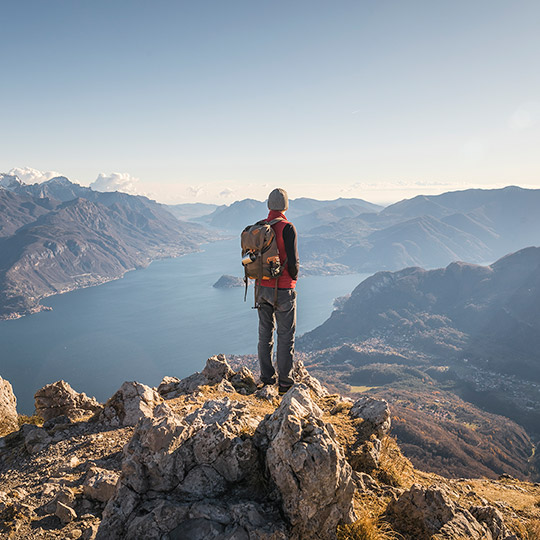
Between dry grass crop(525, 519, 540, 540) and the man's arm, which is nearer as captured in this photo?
dry grass crop(525, 519, 540, 540)

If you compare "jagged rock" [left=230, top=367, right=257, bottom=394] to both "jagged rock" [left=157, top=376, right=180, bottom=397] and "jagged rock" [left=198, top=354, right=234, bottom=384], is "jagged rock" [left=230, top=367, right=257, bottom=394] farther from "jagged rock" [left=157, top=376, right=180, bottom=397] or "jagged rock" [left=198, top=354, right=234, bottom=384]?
"jagged rock" [left=157, top=376, right=180, bottom=397]

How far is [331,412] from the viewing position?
282 inches

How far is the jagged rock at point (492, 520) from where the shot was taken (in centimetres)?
458

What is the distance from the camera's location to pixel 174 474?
3.85 metres

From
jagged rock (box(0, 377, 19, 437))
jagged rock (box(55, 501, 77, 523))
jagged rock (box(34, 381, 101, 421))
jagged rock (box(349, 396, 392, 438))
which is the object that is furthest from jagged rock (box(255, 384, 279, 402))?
jagged rock (box(0, 377, 19, 437))

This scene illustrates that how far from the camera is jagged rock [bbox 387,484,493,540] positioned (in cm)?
404

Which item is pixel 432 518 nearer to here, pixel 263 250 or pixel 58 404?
pixel 263 250

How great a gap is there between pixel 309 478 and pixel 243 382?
18.1 feet

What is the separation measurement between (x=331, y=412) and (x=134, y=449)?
4526 millimetres

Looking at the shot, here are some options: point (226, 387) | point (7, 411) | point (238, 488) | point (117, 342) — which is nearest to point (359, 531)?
point (238, 488)

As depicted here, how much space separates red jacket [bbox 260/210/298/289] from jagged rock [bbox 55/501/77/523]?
4702 mm

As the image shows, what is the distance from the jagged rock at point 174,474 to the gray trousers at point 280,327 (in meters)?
2.82

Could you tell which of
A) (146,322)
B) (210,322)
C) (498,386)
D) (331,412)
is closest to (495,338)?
(498,386)

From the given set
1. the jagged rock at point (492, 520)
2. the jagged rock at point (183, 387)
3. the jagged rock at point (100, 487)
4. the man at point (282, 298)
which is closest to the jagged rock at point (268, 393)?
the man at point (282, 298)
